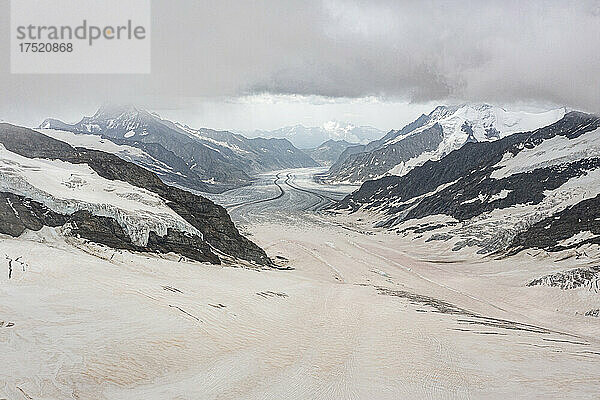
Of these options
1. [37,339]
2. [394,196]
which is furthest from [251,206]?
[37,339]

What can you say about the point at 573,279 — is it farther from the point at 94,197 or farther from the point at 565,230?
the point at 94,197

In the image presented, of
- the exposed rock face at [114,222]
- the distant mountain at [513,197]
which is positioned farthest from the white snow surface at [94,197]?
the distant mountain at [513,197]

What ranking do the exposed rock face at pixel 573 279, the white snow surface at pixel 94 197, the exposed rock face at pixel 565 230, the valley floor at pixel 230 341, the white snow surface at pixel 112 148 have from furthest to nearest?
the white snow surface at pixel 112 148, the exposed rock face at pixel 565 230, the exposed rock face at pixel 573 279, the white snow surface at pixel 94 197, the valley floor at pixel 230 341

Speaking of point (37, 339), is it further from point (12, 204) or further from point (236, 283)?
point (12, 204)

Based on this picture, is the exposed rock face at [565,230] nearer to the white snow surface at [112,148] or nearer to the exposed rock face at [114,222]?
the exposed rock face at [114,222]

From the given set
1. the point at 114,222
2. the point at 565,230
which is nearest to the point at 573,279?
the point at 565,230

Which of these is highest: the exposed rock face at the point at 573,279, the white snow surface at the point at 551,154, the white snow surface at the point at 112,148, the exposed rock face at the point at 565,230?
the white snow surface at the point at 112,148

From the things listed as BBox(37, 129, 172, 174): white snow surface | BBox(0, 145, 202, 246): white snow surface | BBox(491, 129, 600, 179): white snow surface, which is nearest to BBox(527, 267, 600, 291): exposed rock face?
BBox(0, 145, 202, 246): white snow surface
